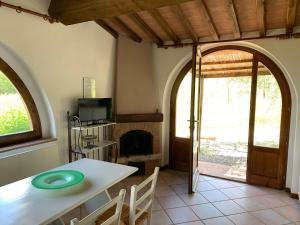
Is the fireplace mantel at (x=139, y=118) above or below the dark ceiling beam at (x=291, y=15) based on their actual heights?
below

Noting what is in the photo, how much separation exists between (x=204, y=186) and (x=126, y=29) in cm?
268

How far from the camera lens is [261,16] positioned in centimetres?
278

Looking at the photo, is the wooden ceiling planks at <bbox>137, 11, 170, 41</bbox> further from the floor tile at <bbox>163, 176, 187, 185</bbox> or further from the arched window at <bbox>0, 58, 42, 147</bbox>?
the floor tile at <bbox>163, 176, 187, 185</bbox>

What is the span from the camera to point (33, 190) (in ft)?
5.49

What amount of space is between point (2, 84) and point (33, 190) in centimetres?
148

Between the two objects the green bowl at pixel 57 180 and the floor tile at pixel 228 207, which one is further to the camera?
the floor tile at pixel 228 207

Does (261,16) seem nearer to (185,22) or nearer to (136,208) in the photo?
(185,22)

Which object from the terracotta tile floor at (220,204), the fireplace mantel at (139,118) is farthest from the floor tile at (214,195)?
the fireplace mantel at (139,118)

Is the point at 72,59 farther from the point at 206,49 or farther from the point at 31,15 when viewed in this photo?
the point at 206,49

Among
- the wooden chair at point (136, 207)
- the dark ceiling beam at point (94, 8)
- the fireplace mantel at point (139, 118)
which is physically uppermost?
the dark ceiling beam at point (94, 8)

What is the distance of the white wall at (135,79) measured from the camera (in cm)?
377

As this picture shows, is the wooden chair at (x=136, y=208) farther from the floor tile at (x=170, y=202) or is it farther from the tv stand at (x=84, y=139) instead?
the tv stand at (x=84, y=139)

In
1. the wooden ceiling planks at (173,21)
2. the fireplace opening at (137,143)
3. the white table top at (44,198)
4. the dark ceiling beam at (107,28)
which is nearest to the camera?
the white table top at (44,198)

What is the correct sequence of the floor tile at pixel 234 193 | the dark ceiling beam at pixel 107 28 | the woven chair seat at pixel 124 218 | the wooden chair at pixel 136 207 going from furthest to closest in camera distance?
the dark ceiling beam at pixel 107 28 < the floor tile at pixel 234 193 < the woven chair seat at pixel 124 218 < the wooden chair at pixel 136 207
